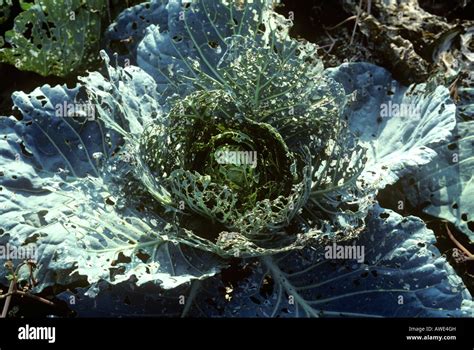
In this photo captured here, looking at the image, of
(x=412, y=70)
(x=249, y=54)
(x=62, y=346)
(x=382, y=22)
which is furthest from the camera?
(x=382, y=22)

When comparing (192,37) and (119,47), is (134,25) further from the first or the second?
(192,37)

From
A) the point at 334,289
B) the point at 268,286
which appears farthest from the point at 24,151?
the point at 334,289

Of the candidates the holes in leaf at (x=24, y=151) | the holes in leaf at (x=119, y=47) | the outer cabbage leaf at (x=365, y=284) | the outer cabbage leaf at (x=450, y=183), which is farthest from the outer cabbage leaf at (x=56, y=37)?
the outer cabbage leaf at (x=450, y=183)

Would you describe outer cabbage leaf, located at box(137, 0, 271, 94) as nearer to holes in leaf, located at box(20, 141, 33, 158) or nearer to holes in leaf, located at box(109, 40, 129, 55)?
holes in leaf, located at box(109, 40, 129, 55)

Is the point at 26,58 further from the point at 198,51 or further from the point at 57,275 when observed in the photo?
the point at 57,275

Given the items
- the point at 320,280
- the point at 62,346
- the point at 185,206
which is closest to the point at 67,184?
the point at 185,206

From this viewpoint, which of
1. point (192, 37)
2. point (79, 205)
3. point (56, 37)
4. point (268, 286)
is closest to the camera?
point (79, 205)

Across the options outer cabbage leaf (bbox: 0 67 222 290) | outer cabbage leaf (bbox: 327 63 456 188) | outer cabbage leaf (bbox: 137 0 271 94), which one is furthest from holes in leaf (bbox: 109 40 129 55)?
outer cabbage leaf (bbox: 327 63 456 188)
